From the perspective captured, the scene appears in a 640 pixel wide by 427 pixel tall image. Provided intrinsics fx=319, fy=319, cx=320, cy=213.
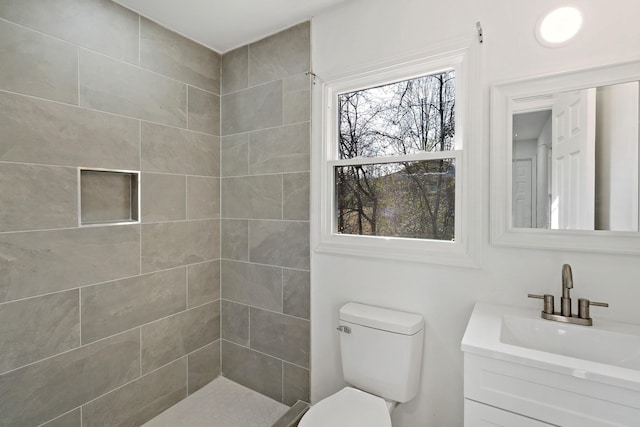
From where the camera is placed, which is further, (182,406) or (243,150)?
(243,150)

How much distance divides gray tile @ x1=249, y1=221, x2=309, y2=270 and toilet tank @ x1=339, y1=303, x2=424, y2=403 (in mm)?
487

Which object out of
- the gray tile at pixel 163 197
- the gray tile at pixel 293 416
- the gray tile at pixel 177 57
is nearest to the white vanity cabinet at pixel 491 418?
the gray tile at pixel 293 416

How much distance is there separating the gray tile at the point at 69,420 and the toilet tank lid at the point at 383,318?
141cm

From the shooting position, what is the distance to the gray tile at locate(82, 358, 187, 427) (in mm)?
1688

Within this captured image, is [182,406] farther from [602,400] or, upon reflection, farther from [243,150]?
[602,400]

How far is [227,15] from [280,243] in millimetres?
1384

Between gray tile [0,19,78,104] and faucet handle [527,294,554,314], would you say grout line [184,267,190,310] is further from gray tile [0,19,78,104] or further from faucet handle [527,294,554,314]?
faucet handle [527,294,554,314]

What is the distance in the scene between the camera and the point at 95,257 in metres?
1.66

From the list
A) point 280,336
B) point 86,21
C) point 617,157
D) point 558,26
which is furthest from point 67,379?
point 558,26

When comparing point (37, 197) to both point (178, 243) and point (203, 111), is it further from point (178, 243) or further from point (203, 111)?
point (203, 111)

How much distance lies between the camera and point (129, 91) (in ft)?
5.85

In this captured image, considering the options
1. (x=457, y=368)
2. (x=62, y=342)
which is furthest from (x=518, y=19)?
(x=62, y=342)

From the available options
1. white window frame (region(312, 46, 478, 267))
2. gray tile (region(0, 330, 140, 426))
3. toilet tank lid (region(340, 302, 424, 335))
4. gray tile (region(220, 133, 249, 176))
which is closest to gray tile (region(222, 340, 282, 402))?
gray tile (region(0, 330, 140, 426))

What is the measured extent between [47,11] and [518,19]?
211 cm
